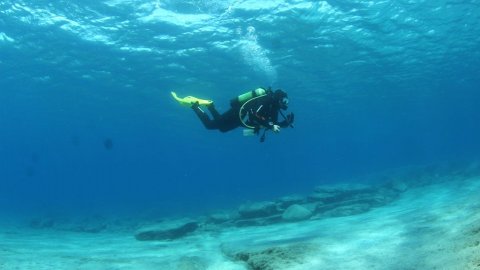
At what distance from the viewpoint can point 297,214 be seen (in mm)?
13992

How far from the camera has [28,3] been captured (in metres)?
18.6

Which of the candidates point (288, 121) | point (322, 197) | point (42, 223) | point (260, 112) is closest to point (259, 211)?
point (322, 197)

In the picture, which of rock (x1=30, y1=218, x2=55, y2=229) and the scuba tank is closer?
the scuba tank

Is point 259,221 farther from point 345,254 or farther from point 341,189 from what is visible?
point 345,254

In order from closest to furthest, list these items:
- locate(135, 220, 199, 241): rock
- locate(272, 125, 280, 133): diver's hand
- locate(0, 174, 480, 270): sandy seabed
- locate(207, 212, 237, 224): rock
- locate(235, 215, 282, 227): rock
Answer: locate(0, 174, 480, 270): sandy seabed
locate(272, 125, 280, 133): diver's hand
locate(135, 220, 199, 241): rock
locate(235, 215, 282, 227): rock
locate(207, 212, 237, 224): rock

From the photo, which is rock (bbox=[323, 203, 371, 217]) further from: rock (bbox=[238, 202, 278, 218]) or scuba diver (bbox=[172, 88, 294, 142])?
scuba diver (bbox=[172, 88, 294, 142])

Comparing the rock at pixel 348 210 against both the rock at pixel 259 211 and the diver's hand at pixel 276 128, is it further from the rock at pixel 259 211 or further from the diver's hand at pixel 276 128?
the diver's hand at pixel 276 128

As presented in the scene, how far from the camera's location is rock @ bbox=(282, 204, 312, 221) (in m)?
13.9

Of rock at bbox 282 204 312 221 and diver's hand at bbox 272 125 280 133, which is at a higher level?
rock at bbox 282 204 312 221

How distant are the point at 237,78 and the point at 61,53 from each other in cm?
1353

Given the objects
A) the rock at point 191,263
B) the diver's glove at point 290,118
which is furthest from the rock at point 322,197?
the rock at point 191,263

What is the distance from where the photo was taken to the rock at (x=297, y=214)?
45.6 feet

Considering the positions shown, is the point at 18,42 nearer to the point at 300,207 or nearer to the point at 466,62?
the point at 300,207

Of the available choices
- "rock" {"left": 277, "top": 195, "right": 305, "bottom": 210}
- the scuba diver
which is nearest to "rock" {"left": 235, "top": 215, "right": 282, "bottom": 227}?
"rock" {"left": 277, "top": 195, "right": 305, "bottom": 210}
